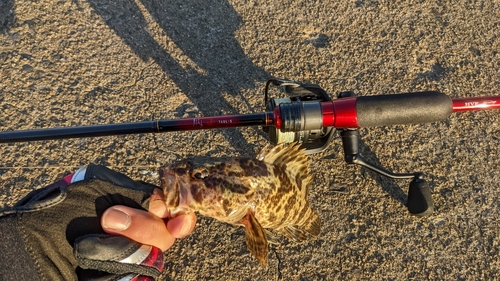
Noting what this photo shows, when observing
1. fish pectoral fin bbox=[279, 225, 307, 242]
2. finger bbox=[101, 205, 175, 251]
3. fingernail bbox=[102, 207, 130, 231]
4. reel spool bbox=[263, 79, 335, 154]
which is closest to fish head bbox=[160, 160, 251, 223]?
finger bbox=[101, 205, 175, 251]

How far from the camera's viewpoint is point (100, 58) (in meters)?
3.42

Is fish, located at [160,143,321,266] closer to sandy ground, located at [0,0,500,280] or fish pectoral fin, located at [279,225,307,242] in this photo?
fish pectoral fin, located at [279,225,307,242]

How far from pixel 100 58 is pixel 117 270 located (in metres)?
1.97

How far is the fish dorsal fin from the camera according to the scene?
2377 mm

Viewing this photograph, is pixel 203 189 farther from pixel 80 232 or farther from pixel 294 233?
pixel 294 233

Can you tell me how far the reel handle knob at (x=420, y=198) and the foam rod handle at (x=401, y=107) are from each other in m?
0.78

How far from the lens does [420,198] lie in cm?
277

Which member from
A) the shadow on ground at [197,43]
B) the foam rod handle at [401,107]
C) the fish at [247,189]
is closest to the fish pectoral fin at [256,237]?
the fish at [247,189]

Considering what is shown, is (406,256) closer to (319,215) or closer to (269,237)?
(319,215)

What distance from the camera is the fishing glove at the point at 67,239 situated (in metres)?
2.05

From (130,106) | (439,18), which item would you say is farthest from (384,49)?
(130,106)

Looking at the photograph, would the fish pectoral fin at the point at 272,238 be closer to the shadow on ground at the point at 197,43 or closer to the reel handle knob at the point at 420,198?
the shadow on ground at the point at 197,43

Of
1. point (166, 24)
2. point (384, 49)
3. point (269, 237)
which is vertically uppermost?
point (166, 24)

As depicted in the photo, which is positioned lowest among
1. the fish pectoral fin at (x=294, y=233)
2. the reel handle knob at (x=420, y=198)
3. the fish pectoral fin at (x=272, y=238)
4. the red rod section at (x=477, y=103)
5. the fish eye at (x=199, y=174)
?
the fish pectoral fin at (x=272, y=238)
